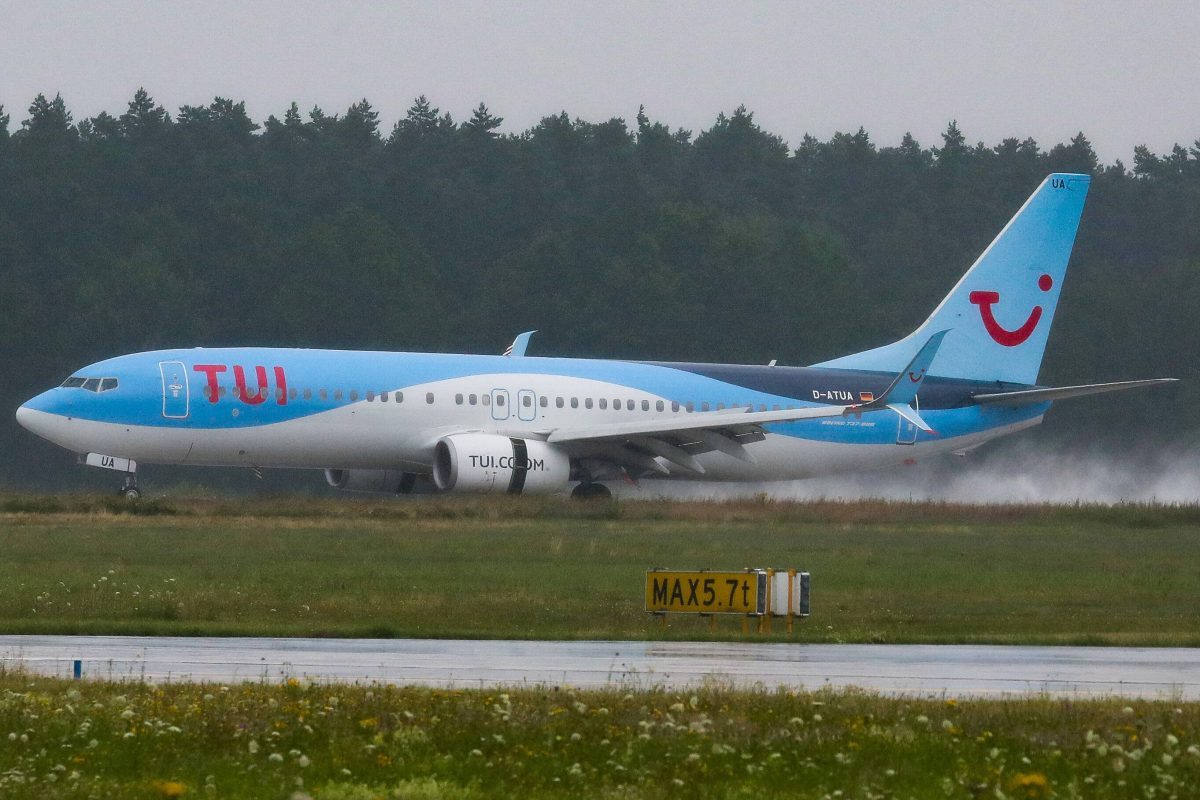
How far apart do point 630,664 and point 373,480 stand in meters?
29.1

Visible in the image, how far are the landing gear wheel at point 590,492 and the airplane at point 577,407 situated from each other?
0.17 feet

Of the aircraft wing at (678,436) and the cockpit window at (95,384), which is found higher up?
the cockpit window at (95,384)

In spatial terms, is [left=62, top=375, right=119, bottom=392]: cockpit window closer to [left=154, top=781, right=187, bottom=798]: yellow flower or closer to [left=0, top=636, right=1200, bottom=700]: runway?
[left=0, top=636, right=1200, bottom=700]: runway

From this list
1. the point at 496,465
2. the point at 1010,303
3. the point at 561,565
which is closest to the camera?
the point at 561,565

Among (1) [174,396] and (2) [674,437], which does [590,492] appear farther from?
(1) [174,396]

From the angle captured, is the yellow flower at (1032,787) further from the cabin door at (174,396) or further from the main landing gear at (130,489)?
the main landing gear at (130,489)

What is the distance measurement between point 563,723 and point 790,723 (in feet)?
4.89

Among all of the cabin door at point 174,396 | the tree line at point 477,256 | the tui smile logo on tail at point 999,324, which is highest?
the tree line at point 477,256

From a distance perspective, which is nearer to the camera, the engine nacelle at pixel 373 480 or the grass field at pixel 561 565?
the grass field at pixel 561 565

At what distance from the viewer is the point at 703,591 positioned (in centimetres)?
2233

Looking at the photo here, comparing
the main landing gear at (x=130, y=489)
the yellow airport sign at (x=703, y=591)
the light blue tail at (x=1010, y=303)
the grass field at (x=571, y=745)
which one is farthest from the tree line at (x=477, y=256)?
the grass field at (x=571, y=745)

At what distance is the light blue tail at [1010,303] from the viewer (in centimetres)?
5006

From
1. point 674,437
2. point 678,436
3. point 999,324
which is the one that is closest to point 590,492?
point 674,437

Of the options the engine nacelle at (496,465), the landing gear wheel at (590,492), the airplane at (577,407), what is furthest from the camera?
the landing gear wheel at (590,492)
